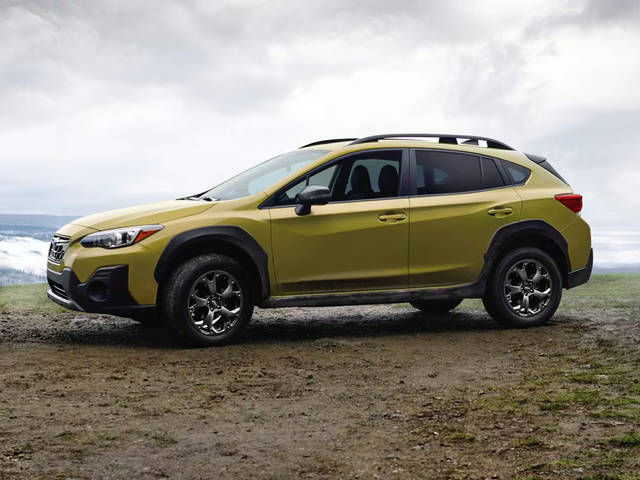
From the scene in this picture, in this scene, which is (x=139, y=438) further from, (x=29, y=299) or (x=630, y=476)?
(x=29, y=299)

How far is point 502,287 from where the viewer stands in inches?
337

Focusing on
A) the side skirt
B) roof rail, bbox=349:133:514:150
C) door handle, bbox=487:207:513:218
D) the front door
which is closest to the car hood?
the front door

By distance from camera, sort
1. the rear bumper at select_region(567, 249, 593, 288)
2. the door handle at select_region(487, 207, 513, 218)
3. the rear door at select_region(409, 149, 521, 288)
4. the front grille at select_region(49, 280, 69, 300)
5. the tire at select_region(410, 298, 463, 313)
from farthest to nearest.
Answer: the tire at select_region(410, 298, 463, 313) < the rear bumper at select_region(567, 249, 593, 288) < the door handle at select_region(487, 207, 513, 218) < the rear door at select_region(409, 149, 521, 288) < the front grille at select_region(49, 280, 69, 300)

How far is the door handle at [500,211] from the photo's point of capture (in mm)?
8453

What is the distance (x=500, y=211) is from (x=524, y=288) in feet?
2.91

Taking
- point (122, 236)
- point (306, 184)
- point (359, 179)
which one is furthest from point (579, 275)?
point (122, 236)

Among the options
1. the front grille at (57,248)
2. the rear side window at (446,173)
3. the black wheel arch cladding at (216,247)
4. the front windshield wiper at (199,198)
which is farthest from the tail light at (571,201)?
the front grille at (57,248)

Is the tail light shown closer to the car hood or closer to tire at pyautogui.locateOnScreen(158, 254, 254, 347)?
tire at pyautogui.locateOnScreen(158, 254, 254, 347)

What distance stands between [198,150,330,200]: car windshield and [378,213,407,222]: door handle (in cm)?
84

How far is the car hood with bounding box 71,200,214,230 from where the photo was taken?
7.50 meters

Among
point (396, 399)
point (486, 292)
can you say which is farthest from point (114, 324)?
point (396, 399)

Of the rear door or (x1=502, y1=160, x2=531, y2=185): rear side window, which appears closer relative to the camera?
the rear door

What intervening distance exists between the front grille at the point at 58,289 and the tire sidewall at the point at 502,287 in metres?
4.18

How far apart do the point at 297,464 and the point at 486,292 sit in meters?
4.77
